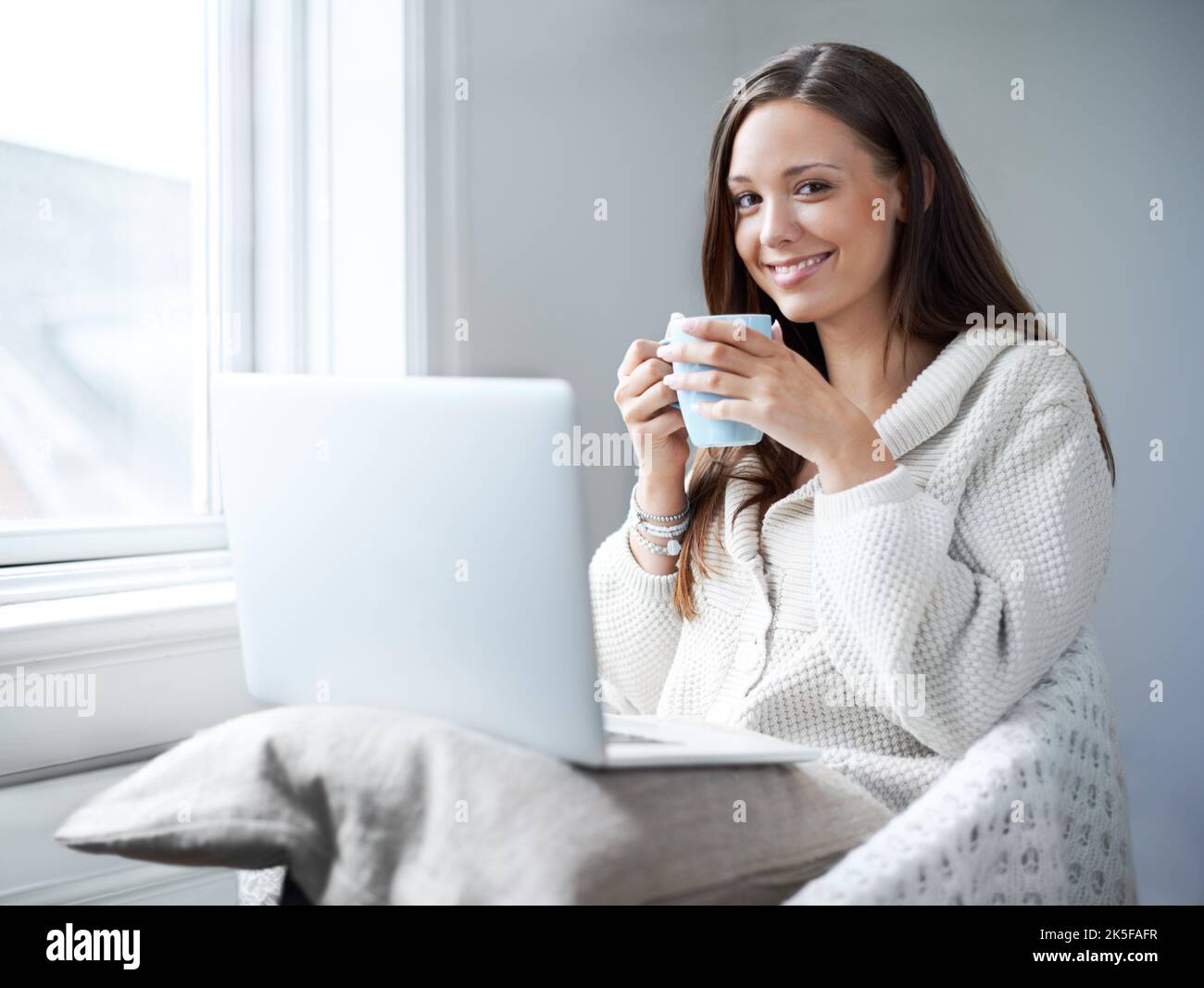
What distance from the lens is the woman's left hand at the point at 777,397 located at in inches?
36.1

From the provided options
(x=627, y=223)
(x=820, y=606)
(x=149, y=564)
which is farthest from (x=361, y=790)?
(x=627, y=223)

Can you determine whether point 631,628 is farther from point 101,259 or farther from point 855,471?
point 101,259

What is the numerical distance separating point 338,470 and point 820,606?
0.48m

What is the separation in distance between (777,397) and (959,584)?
9.3 inches

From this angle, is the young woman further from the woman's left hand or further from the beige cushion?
the beige cushion

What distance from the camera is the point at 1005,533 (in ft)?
3.18

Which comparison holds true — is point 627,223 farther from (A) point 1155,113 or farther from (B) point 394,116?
(A) point 1155,113

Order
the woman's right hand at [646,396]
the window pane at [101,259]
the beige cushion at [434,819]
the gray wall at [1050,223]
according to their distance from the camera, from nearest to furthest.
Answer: the beige cushion at [434,819] → the woman's right hand at [646,396] → the window pane at [101,259] → the gray wall at [1050,223]

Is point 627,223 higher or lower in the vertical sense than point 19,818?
higher

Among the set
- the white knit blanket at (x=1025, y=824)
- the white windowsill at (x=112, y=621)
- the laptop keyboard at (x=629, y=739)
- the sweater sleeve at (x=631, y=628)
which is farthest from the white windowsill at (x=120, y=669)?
the white knit blanket at (x=1025, y=824)

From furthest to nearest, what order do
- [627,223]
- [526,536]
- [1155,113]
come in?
[627,223] → [1155,113] → [526,536]

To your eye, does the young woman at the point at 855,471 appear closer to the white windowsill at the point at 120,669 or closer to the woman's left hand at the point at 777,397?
the woman's left hand at the point at 777,397

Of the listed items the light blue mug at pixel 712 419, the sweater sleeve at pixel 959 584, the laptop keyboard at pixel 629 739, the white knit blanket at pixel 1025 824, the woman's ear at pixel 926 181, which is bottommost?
the white knit blanket at pixel 1025 824

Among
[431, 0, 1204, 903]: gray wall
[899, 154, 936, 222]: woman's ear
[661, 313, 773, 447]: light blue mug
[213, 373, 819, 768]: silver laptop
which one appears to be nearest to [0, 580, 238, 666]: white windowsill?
[213, 373, 819, 768]: silver laptop
